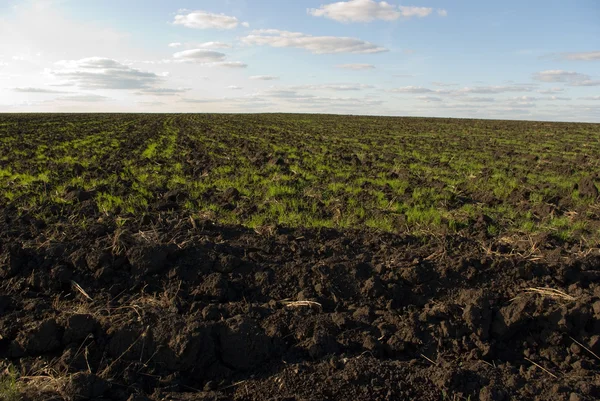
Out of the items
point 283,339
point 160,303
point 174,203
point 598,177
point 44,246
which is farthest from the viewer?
point 598,177

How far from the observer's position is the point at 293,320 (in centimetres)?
361

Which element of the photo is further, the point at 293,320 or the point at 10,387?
the point at 293,320

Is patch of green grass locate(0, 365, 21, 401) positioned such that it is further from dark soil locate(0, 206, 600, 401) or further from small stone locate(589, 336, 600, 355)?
small stone locate(589, 336, 600, 355)

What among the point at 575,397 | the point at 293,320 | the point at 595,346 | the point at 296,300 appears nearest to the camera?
the point at 575,397

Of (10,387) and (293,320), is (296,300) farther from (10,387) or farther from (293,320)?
(10,387)

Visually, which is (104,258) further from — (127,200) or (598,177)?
(598,177)

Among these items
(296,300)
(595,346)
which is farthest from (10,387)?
(595,346)

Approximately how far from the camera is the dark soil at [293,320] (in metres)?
2.96

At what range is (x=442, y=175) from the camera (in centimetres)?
1112

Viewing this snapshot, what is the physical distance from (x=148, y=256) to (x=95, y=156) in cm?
1100

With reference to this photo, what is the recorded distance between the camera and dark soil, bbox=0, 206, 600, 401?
2.96 metres

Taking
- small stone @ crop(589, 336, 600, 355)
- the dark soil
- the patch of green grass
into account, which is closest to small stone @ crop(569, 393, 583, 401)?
the dark soil

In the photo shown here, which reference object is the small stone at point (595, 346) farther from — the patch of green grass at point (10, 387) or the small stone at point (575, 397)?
the patch of green grass at point (10, 387)

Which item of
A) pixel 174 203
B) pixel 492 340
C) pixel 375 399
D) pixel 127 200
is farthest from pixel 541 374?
pixel 127 200
